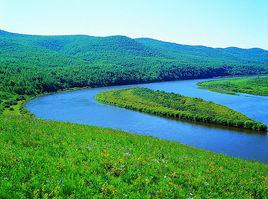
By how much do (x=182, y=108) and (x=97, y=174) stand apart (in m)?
74.5

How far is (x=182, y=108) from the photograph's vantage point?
89.6 metres

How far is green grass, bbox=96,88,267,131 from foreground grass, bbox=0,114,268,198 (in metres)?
52.3

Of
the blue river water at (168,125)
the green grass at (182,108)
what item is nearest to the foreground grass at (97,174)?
the blue river water at (168,125)

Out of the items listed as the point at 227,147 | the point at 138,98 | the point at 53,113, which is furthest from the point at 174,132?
the point at 138,98

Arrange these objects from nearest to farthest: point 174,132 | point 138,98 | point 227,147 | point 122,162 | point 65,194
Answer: point 65,194 → point 122,162 → point 227,147 → point 174,132 → point 138,98

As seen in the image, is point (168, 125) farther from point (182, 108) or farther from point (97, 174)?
point (97, 174)

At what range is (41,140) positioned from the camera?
21.0 meters

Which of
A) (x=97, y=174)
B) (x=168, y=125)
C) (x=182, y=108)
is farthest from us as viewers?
(x=182, y=108)

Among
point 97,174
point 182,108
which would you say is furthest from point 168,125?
point 97,174

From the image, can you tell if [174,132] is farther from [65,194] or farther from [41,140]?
[65,194]

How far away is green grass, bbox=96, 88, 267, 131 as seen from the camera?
241 feet

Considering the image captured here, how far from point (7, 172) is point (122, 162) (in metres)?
5.53

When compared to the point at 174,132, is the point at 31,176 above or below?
above

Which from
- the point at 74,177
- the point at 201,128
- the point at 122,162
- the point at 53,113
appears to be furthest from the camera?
the point at 53,113
